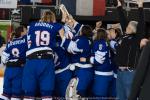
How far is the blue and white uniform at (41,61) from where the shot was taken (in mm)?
5645

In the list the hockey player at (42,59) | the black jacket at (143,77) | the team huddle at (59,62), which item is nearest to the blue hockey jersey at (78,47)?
the team huddle at (59,62)

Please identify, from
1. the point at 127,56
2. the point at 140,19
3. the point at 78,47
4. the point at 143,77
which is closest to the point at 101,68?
the point at 78,47

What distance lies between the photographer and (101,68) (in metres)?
6.08

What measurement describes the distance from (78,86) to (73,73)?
206 millimetres

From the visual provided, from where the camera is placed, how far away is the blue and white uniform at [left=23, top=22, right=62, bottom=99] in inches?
222

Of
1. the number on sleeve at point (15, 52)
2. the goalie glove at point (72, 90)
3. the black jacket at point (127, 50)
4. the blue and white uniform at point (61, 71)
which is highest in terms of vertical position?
the black jacket at point (127, 50)

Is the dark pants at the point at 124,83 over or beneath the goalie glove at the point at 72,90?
over

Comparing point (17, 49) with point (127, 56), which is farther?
point (17, 49)

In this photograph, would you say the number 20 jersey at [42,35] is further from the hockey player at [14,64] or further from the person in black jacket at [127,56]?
the person in black jacket at [127,56]

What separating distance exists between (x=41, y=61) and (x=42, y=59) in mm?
31

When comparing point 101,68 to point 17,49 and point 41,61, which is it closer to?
point 41,61

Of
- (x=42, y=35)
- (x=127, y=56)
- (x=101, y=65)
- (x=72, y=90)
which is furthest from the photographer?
(x=101, y=65)

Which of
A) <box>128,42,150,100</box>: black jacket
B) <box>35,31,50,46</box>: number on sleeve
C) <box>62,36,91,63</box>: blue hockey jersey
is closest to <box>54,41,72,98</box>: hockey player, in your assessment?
<box>62,36,91,63</box>: blue hockey jersey

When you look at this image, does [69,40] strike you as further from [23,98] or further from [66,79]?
[23,98]
